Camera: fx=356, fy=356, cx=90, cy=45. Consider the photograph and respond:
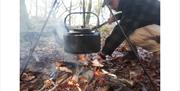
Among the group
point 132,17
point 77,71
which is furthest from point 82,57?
point 132,17

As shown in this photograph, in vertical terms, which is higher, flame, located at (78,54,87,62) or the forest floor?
flame, located at (78,54,87,62)

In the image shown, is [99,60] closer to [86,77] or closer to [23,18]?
[86,77]

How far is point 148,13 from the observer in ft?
5.98

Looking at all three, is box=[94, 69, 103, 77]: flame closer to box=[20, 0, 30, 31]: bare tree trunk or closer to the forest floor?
the forest floor

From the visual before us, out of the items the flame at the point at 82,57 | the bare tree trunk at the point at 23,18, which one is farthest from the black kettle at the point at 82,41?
the bare tree trunk at the point at 23,18

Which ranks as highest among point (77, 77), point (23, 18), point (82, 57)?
point (23, 18)

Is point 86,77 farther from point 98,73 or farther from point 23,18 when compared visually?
point 23,18

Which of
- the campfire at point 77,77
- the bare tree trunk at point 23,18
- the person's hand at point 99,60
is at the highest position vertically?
the bare tree trunk at point 23,18

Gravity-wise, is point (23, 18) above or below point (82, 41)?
above

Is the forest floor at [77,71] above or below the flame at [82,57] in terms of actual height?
below

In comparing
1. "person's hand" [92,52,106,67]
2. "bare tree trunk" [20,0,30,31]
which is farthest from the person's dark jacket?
"bare tree trunk" [20,0,30,31]

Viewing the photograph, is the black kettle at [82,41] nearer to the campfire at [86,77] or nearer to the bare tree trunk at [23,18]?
the campfire at [86,77]
